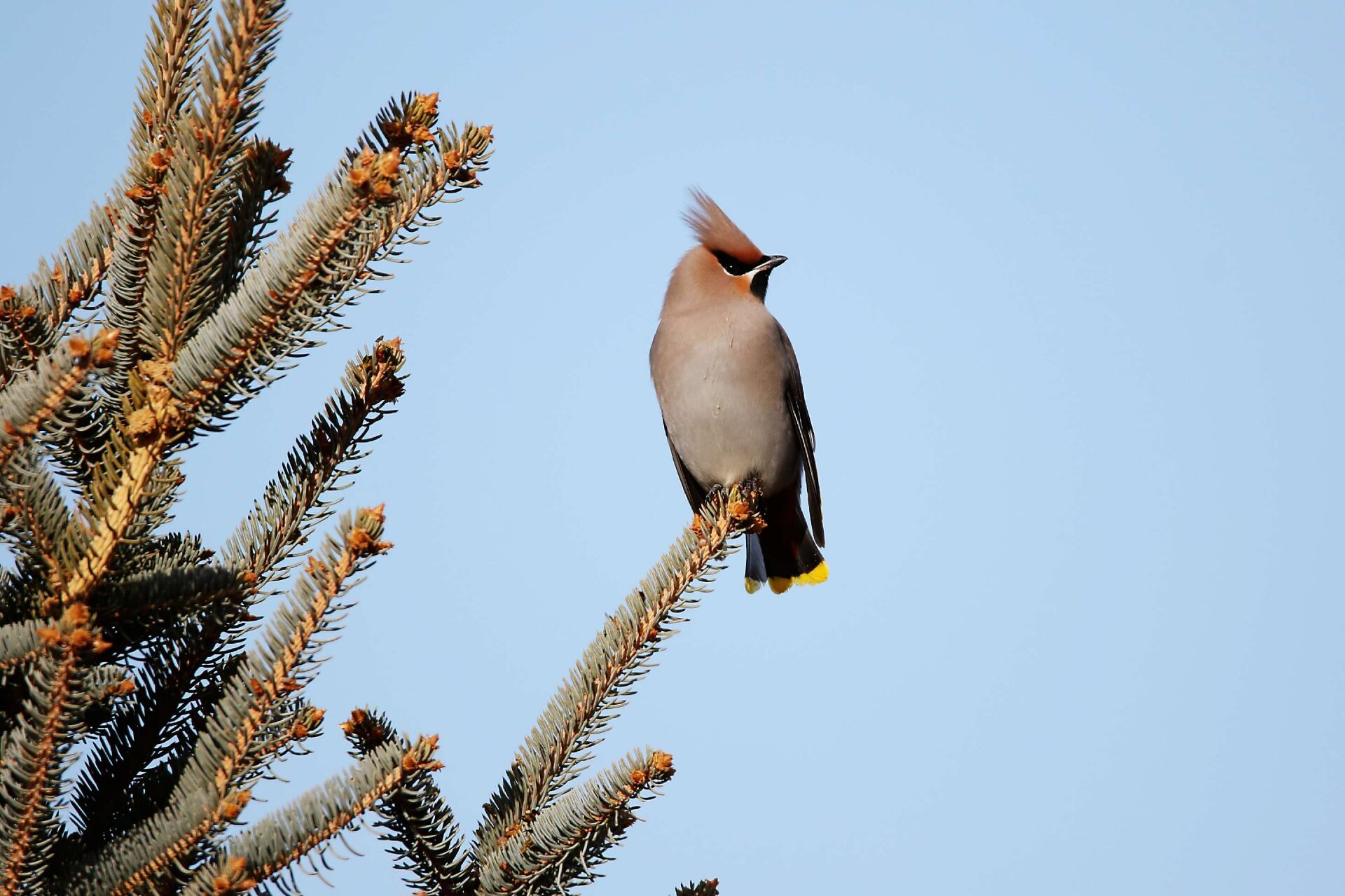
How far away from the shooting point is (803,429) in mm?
4777

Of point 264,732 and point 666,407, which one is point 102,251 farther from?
point 666,407

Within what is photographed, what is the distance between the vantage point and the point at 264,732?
5.07ft

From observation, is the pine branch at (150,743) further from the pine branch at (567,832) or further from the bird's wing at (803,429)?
the bird's wing at (803,429)

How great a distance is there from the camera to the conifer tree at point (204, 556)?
Result: 4.75ft

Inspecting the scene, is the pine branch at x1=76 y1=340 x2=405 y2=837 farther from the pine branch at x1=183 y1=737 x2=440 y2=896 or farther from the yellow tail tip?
the yellow tail tip

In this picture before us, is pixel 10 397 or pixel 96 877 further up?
pixel 10 397

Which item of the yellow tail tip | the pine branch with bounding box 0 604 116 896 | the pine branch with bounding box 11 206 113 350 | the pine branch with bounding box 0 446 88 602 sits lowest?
the pine branch with bounding box 0 604 116 896

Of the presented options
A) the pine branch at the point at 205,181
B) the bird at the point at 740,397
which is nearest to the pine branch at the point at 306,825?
the pine branch at the point at 205,181

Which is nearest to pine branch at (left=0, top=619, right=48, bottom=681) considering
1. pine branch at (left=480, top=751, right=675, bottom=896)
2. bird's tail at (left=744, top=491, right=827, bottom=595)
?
pine branch at (left=480, top=751, right=675, bottom=896)

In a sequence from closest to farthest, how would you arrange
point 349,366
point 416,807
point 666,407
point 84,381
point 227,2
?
point 84,381 → point 227,2 → point 416,807 → point 349,366 → point 666,407

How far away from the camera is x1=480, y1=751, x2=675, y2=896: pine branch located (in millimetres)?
1749

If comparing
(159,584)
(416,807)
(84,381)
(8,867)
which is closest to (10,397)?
(84,381)

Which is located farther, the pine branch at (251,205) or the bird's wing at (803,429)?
the bird's wing at (803,429)

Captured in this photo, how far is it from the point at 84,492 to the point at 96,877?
1.75 ft
